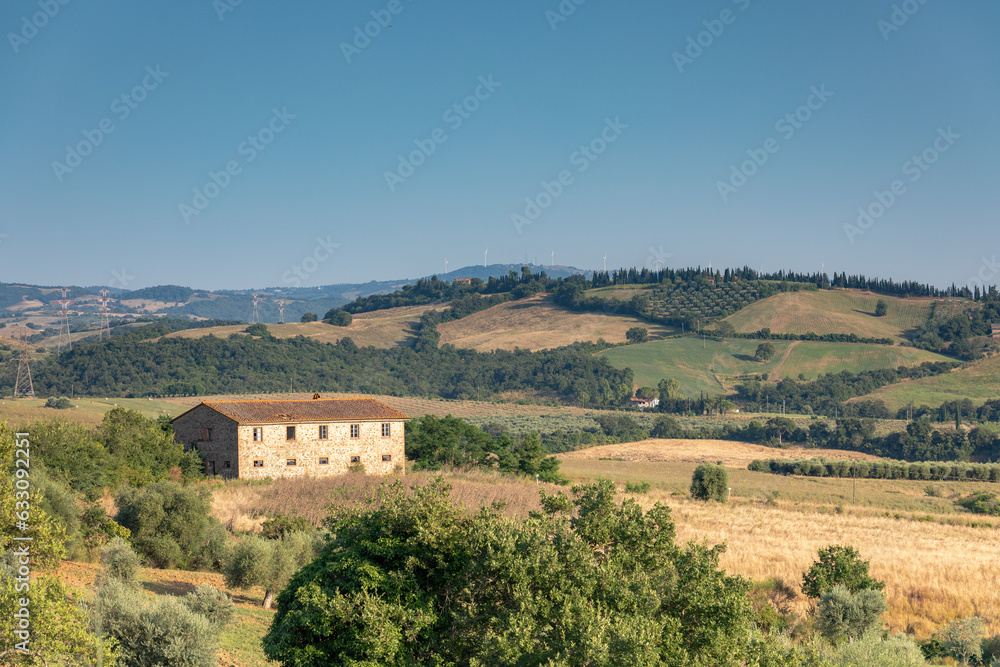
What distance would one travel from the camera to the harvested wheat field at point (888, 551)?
2548 cm

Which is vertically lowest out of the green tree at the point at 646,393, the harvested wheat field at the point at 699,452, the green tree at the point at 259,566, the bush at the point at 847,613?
the harvested wheat field at the point at 699,452

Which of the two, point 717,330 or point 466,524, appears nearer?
point 466,524

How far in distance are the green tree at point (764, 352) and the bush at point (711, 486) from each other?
115793mm

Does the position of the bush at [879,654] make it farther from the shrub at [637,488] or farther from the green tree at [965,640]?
the shrub at [637,488]

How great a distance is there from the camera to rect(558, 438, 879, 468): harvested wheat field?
91.1 meters

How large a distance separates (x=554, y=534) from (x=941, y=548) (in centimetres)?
2916

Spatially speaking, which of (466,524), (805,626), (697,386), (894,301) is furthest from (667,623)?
(894,301)

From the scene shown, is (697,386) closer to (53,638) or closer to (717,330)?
(717,330)

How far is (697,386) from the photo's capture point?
152375mm

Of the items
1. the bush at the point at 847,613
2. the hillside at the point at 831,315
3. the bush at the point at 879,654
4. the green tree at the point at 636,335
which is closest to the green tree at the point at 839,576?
the bush at the point at 847,613

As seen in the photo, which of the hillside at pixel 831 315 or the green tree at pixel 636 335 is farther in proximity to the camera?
the green tree at pixel 636 335

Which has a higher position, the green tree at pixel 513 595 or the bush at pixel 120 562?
the green tree at pixel 513 595

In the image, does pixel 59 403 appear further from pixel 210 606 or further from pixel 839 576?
pixel 839 576

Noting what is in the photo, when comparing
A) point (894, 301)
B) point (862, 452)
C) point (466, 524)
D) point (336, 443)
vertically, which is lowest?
point (862, 452)
